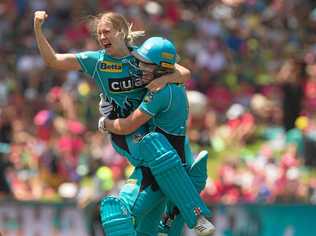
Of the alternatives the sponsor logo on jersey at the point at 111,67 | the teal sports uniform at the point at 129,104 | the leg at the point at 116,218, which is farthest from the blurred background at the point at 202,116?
the sponsor logo on jersey at the point at 111,67

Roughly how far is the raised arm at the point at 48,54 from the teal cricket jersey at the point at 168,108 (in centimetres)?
64

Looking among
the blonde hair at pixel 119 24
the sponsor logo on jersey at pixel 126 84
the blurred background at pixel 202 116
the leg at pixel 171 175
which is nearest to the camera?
the leg at pixel 171 175

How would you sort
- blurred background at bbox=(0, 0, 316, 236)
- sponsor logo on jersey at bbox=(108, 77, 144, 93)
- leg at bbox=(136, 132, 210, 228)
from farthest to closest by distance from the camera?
blurred background at bbox=(0, 0, 316, 236)
sponsor logo on jersey at bbox=(108, 77, 144, 93)
leg at bbox=(136, 132, 210, 228)

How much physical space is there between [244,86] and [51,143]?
4056 mm

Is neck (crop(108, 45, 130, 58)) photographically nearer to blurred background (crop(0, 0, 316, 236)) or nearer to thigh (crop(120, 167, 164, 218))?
thigh (crop(120, 167, 164, 218))

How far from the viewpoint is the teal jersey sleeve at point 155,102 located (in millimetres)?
7230

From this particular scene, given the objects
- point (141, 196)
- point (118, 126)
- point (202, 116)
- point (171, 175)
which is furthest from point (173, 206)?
point (202, 116)

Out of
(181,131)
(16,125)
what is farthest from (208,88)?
(181,131)

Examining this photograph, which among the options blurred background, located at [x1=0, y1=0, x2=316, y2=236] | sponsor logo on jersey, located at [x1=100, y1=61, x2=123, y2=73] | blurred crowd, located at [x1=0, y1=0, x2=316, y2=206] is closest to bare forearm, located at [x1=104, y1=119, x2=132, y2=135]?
sponsor logo on jersey, located at [x1=100, y1=61, x2=123, y2=73]

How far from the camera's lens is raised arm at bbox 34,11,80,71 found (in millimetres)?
7375

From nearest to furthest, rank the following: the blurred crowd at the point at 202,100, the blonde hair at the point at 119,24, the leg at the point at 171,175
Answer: the leg at the point at 171,175, the blonde hair at the point at 119,24, the blurred crowd at the point at 202,100

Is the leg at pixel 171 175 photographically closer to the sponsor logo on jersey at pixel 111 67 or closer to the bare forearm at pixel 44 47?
the sponsor logo on jersey at pixel 111 67

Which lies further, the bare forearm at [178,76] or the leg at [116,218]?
the bare forearm at [178,76]

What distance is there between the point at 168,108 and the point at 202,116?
334 inches
